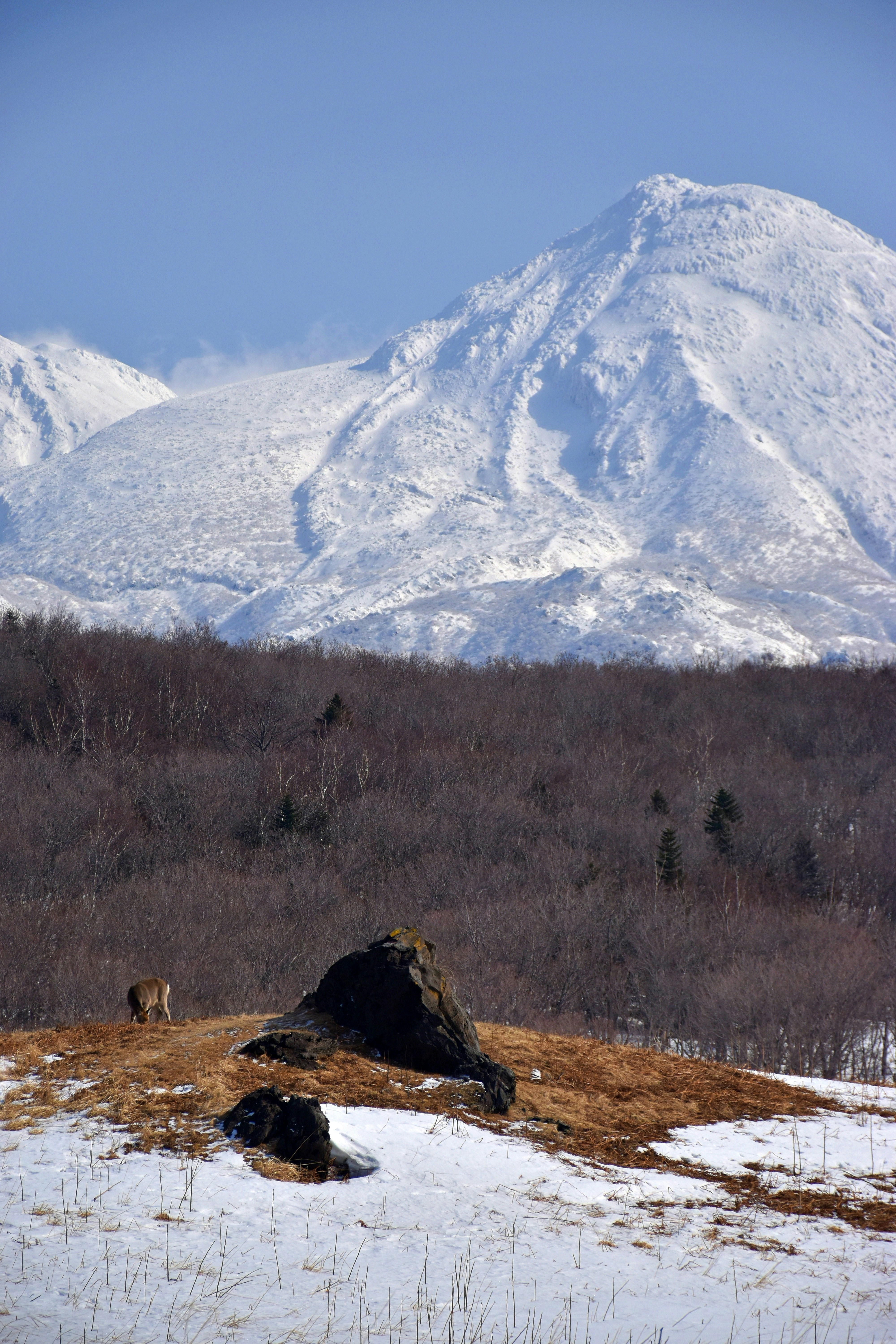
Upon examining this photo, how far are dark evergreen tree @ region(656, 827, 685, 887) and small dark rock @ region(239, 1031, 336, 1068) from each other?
40386 mm

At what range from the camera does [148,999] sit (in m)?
11.4

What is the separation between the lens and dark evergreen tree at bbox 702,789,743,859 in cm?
5238

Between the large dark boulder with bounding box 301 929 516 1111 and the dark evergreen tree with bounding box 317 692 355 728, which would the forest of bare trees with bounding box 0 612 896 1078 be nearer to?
the dark evergreen tree with bounding box 317 692 355 728

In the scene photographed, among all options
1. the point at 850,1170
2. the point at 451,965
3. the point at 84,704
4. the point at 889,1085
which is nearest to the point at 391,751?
the point at 84,704

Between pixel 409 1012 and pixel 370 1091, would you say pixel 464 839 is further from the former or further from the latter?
pixel 370 1091

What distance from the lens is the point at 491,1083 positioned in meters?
8.98

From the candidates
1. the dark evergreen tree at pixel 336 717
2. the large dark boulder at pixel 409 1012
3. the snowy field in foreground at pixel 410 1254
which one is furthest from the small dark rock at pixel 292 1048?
the dark evergreen tree at pixel 336 717

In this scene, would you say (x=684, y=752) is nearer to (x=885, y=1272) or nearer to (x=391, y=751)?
(x=391, y=751)

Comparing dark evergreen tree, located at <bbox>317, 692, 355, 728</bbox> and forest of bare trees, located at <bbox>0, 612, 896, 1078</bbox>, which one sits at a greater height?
dark evergreen tree, located at <bbox>317, 692, 355, 728</bbox>

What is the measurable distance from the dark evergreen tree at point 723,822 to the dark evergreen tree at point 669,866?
5.05 metres

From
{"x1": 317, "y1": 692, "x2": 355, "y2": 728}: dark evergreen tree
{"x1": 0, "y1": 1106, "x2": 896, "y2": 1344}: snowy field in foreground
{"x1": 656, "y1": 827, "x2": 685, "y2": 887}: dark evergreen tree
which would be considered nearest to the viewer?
{"x1": 0, "y1": 1106, "x2": 896, "y2": 1344}: snowy field in foreground

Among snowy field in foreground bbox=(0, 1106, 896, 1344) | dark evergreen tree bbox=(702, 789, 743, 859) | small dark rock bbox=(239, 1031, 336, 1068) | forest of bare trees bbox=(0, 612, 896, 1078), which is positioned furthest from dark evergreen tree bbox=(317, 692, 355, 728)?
snowy field in foreground bbox=(0, 1106, 896, 1344)

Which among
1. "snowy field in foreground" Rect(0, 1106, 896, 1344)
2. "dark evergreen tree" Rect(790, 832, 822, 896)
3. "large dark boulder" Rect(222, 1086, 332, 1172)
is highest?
"large dark boulder" Rect(222, 1086, 332, 1172)

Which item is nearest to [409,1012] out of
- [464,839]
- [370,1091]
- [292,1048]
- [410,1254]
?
[370,1091]
